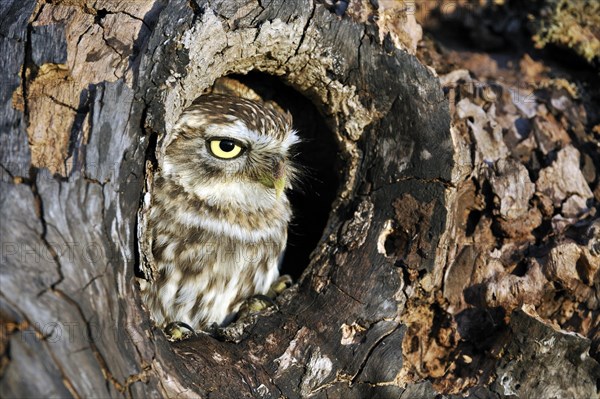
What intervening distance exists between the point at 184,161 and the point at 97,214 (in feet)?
3.09

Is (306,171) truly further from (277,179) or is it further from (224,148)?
(224,148)

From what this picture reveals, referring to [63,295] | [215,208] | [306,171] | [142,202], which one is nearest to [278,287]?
[215,208]

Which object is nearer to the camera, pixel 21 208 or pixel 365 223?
pixel 21 208

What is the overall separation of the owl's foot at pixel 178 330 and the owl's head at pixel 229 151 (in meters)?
0.64

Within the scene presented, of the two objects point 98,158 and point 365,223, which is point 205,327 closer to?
point 365,223

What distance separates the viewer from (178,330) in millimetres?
3359

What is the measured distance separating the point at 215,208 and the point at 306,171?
87 cm

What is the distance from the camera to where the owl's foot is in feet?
10.7

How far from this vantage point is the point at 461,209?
139 inches

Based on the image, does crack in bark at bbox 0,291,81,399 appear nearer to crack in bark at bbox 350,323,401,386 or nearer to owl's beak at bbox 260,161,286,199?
crack in bark at bbox 350,323,401,386

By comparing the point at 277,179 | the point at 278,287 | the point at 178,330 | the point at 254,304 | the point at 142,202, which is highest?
the point at 277,179

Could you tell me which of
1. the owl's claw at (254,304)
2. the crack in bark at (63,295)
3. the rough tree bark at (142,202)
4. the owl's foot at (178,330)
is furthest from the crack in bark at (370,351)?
the crack in bark at (63,295)

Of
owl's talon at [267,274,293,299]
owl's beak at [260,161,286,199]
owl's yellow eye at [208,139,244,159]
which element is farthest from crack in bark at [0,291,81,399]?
owl's talon at [267,274,293,299]

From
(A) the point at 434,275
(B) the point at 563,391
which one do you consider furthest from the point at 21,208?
(B) the point at 563,391
